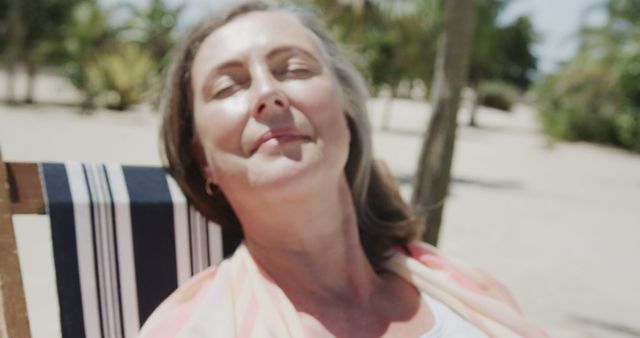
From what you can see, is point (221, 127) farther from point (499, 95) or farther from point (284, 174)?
point (499, 95)

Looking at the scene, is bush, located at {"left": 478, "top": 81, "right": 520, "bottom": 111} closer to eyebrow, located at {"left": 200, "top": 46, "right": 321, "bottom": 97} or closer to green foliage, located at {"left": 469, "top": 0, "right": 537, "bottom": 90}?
green foliage, located at {"left": 469, "top": 0, "right": 537, "bottom": 90}

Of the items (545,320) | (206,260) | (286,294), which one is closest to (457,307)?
(286,294)

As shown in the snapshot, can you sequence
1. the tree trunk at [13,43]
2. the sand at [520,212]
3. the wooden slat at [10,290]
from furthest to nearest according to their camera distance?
1. the tree trunk at [13,43]
2. the sand at [520,212]
3. the wooden slat at [10,290]

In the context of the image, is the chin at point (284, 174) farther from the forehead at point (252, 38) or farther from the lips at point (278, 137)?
the forehead at point (252, 38)

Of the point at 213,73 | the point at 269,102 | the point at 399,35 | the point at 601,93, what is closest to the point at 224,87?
the point at 213,73

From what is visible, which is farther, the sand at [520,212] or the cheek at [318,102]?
the sand at [520,212]

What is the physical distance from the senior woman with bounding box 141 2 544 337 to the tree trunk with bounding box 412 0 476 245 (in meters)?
0.88

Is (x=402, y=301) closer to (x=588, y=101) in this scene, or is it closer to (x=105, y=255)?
(x=105, y=255)

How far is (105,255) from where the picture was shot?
1626mm

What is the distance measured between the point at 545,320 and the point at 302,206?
9.77 ft

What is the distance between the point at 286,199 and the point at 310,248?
0.24 m

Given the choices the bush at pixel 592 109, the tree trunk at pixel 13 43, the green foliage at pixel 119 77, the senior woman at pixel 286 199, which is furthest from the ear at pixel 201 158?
the bush at pixel 592 109

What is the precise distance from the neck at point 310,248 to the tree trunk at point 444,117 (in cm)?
104

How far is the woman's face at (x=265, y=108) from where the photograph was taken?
1432 mm
